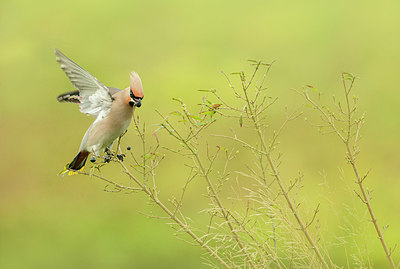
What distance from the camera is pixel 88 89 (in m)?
1.59

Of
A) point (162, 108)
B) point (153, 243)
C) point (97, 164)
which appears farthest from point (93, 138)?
point (162, 108)

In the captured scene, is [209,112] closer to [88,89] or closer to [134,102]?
[134,102]

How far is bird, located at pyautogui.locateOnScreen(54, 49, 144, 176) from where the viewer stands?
155 centimetres

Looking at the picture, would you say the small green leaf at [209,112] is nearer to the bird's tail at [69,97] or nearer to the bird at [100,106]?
the bird at [100,106]

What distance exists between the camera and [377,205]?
298 centimetres

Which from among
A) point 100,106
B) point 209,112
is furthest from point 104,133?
point 209,112

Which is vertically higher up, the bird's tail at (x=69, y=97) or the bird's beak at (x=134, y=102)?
the bird's beak at (x=134, y=102)

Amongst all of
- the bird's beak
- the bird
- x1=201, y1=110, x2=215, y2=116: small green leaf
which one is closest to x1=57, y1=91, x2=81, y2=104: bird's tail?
the bird

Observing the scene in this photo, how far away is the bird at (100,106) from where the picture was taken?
1547mm

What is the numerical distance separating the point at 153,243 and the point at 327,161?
1.09 metres

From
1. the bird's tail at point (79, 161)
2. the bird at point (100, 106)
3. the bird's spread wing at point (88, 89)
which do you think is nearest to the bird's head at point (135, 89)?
the bird at point (100, 106)

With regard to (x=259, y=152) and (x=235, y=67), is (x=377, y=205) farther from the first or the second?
(x=259, y=152)

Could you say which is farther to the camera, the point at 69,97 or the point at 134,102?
the point at 69,97

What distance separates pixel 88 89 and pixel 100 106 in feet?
0.31
